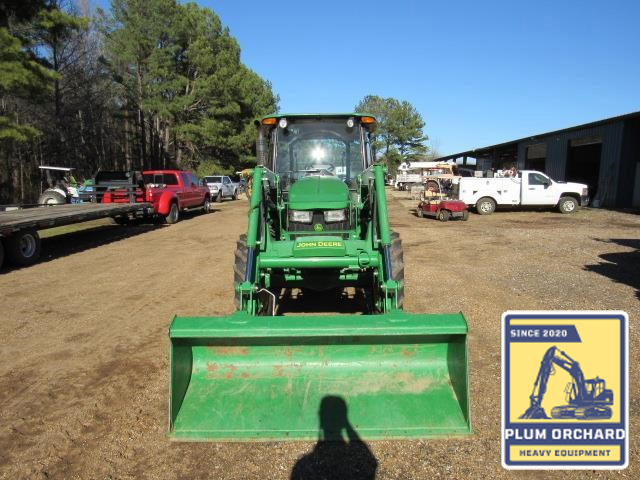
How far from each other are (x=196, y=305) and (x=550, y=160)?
87.1 ft

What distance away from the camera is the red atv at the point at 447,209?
683 inches

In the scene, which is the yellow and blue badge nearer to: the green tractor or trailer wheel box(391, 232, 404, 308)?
the green tractor

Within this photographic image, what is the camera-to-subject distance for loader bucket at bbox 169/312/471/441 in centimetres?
297

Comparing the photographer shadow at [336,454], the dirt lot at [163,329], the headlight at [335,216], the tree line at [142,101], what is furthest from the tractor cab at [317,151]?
the tree line at [142,101]

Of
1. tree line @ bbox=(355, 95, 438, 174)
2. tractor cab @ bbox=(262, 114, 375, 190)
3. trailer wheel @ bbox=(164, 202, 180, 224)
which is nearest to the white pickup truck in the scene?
trailer wheel @ bbox=(164, 202, 180, 224)

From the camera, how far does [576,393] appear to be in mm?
1812

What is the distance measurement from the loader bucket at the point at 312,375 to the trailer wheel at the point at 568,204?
62.3ft

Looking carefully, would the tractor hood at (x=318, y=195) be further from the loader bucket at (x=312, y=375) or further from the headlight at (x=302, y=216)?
the loader bucket at (x=312, y=375)

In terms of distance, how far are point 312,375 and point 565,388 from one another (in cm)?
187

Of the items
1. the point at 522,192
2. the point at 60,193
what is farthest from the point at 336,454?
the point at 60,193

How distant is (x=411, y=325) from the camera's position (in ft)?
10.5

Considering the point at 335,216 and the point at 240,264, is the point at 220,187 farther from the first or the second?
the point at 240,264

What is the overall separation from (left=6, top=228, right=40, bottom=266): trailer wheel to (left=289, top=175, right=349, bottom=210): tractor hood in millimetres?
6914

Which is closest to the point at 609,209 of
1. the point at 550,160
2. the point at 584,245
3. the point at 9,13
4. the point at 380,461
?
the point at 550,160
